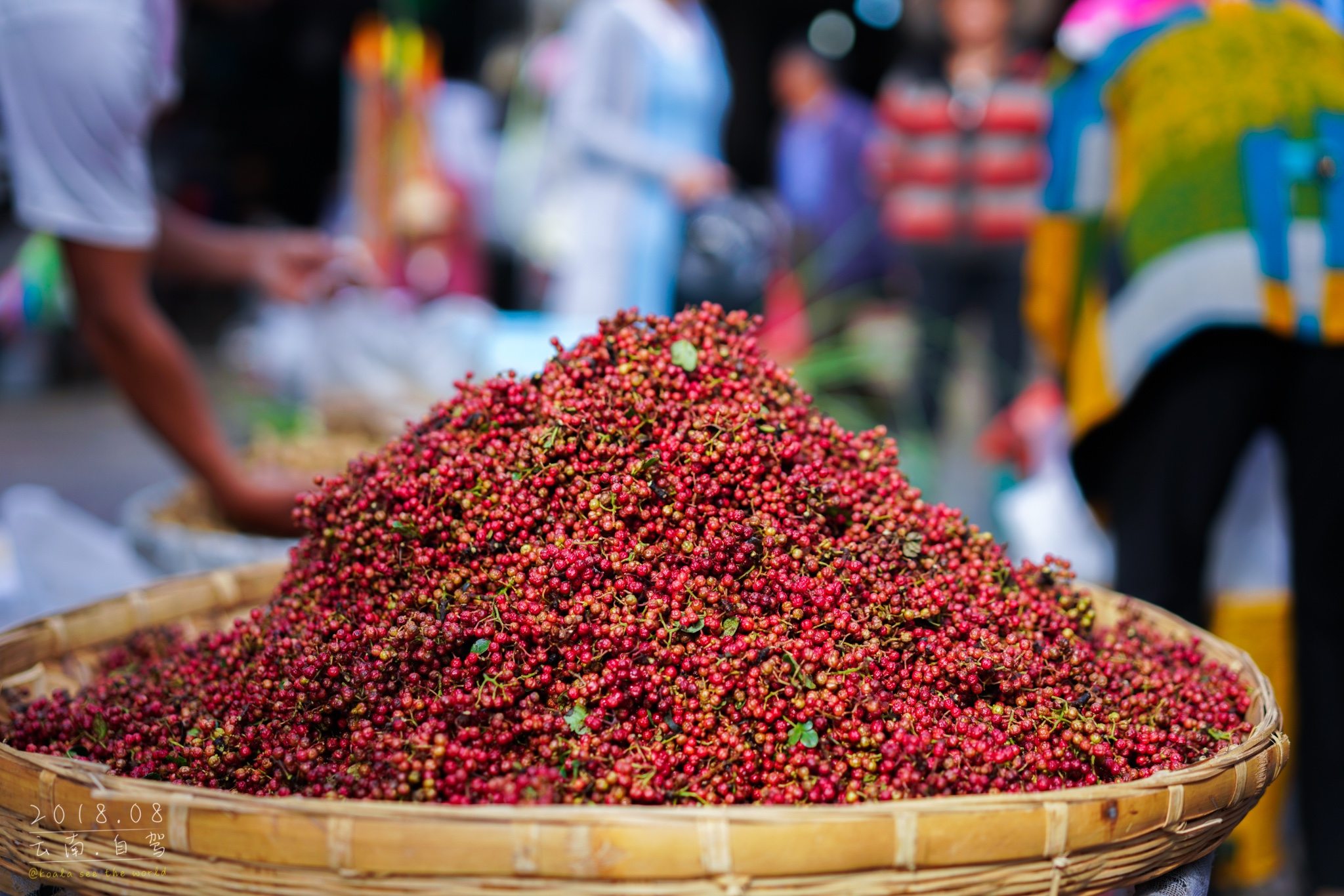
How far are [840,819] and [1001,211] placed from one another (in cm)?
372

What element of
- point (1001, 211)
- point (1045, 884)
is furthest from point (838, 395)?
point (1045, 884)

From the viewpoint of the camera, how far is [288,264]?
2.40 m

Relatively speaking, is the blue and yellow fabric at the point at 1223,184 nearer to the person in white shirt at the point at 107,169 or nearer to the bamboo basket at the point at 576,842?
the bamboo basket at the point at 576,842

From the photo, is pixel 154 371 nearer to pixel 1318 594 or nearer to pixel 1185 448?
pixel 1185 448

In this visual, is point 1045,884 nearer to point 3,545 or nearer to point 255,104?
point 3,545

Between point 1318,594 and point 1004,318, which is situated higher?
point 1004,318

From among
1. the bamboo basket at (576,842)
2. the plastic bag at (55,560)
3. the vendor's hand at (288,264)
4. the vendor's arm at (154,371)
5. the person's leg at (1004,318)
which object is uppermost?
the person's leg at (1004,318)

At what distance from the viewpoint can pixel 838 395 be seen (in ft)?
16.7

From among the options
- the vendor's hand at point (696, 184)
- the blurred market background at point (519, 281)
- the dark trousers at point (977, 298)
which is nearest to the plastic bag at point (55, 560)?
the blurred market background at point (519, 281)

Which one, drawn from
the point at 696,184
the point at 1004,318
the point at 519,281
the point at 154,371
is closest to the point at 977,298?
the point at 1004,318

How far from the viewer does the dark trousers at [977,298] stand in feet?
13.9

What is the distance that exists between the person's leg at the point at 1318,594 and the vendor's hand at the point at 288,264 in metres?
2.13

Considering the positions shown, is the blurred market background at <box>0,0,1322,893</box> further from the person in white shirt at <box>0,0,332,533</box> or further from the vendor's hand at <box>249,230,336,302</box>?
the vendor's hand at <box>249,230,336,302</box>

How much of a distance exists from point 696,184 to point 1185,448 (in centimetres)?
196
